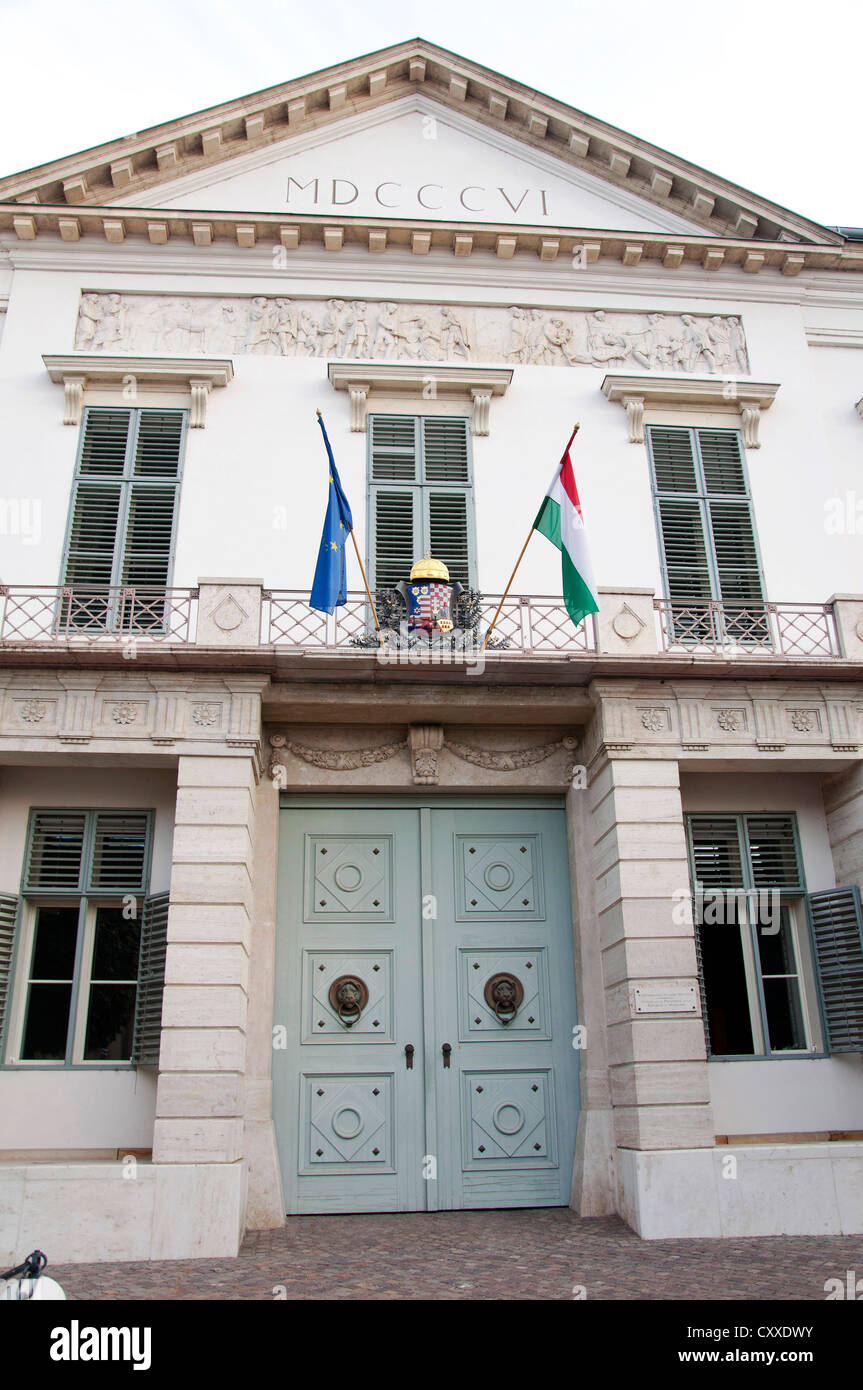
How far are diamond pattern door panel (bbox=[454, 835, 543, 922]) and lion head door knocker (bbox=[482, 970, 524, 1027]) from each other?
64 cm

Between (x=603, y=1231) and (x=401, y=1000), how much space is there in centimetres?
283

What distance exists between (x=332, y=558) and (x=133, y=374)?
4.24m

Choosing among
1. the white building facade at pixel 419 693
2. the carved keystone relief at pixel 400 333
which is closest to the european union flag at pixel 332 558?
the white building facade at pixel 419 693

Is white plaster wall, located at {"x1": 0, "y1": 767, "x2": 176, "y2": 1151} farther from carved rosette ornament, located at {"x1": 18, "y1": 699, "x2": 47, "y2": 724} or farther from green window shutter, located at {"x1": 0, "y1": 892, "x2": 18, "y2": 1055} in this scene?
carved rosette ornament, located at {"x1": 18, "y1": 699, "x2": 47, "y2": 724}

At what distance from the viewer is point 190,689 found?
33.4ft

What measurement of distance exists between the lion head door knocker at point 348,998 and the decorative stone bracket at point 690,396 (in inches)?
284

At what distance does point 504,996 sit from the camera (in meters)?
10.6

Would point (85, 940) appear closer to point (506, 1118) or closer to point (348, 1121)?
point (348, 1121)

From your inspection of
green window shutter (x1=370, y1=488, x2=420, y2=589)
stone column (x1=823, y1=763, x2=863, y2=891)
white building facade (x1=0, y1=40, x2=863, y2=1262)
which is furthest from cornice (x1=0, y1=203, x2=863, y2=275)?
stone column (x1=823, y1=763, x2=863, y2=891)

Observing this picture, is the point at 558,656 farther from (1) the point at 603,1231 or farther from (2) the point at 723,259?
(2) the point at 723,259

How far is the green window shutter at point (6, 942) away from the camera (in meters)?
9.97

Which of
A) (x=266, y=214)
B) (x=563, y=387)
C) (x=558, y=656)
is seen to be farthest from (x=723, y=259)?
(x=558, y=656)

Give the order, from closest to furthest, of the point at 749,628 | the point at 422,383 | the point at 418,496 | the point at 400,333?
the point at 749,628 → the point at 418,496 → the point at 422,383 → the point at 400,333

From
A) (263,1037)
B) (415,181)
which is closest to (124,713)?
(263,1037)
